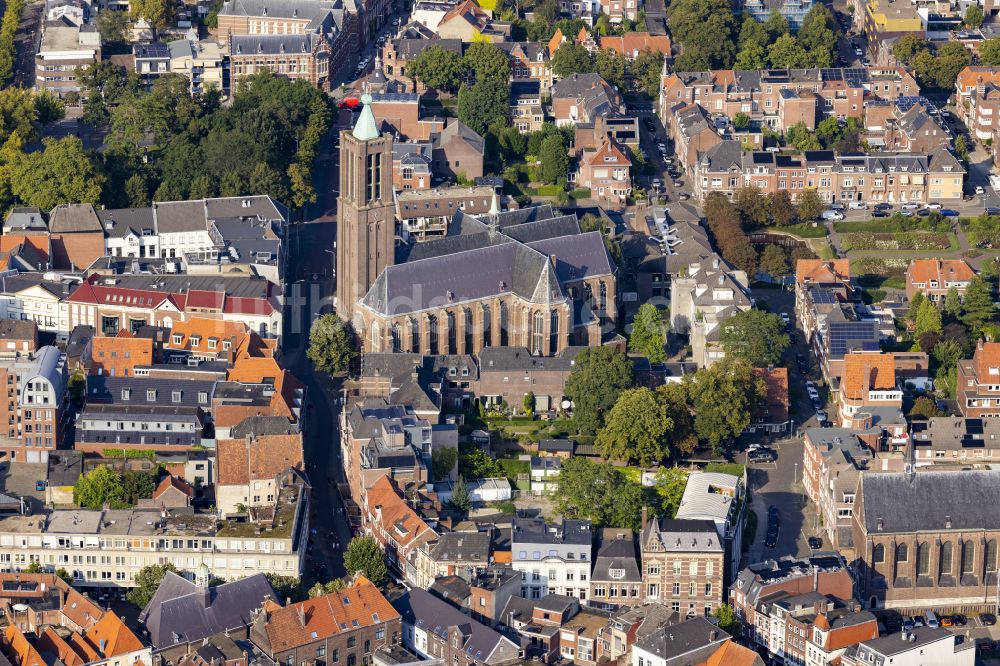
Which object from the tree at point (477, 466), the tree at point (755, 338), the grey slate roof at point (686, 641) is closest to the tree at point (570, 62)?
the tree at point (755, 338)

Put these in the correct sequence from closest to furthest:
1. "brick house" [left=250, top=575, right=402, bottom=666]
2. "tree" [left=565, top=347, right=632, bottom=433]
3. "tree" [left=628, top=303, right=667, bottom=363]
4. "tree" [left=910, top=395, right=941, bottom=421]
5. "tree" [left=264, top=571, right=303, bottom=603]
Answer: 1. "brick house" [left=250, top=575, right=402, bottom=666]
2. "tree" [left=264, top=571, right=303, bottom=603]
3. "tree" [left=565, top=347, right=632, bottom=433]
4. "tree" [left=910, top=395, right=941, bottom=421]
5. "tree" [left=628, top=303, right=667, bottom=363]

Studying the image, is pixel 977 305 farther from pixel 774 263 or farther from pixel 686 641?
pixel 686 641

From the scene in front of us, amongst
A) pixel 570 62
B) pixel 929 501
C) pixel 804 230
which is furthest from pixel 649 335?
pixel 570 62

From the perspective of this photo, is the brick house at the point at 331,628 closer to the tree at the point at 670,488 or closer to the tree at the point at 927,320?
the tree at the point at 670,488

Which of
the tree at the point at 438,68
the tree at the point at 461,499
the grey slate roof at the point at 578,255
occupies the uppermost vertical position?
the tree at the point at 438,68

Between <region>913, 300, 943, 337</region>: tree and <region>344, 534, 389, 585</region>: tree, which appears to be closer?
<region>344, 534, 389, 585</region>: tree

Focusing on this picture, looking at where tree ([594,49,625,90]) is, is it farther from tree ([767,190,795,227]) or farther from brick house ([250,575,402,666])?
brick house ([250,575,402,666])

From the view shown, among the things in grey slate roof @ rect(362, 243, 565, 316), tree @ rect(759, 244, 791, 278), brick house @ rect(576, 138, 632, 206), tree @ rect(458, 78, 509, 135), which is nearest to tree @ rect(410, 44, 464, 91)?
tree @ rect(458, 78, 509, 135)
